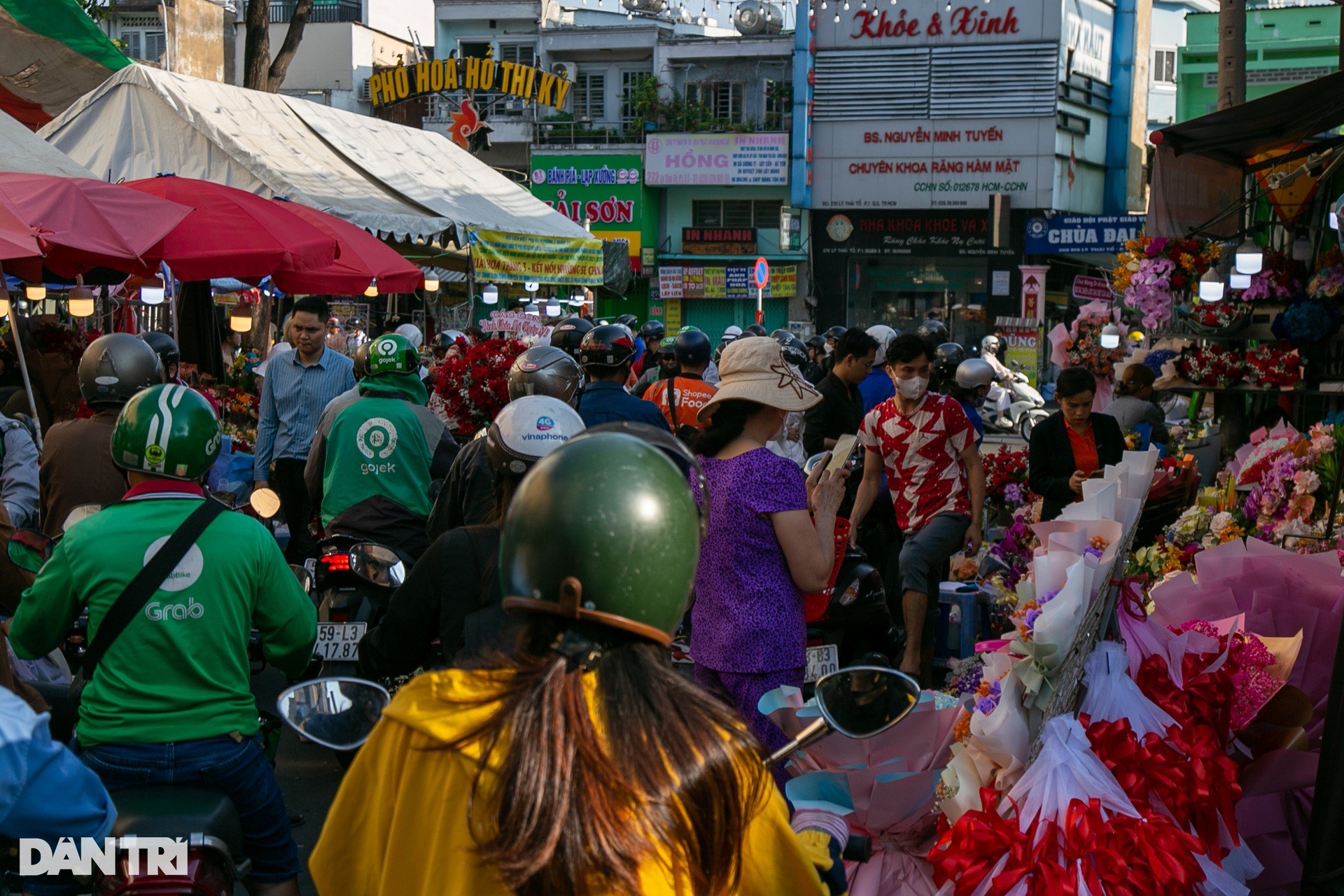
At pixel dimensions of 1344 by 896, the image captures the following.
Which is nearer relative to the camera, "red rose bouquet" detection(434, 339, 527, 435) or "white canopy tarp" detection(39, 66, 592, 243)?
"red rose bouquet" detection(434, 339, 527, 435)

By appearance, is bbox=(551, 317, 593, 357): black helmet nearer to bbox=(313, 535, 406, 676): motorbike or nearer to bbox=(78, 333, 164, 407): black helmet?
bbox=(313, 535, 406, 676): motorbike

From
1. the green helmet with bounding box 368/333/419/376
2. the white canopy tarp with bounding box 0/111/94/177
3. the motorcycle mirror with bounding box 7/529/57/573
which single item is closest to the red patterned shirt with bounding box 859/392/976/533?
the green helmet with bounding box 368/333/419/376

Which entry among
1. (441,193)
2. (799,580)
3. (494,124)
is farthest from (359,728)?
(494,124)

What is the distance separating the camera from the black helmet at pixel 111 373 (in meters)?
5.58

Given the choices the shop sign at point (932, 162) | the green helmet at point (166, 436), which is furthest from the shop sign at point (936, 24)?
the green helmet at point (166, 436)

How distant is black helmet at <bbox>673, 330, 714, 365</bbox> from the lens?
8.83 metres

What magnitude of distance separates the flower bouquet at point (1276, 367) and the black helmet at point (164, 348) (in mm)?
6604

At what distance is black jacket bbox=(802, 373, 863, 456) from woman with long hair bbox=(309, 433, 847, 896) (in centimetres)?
672

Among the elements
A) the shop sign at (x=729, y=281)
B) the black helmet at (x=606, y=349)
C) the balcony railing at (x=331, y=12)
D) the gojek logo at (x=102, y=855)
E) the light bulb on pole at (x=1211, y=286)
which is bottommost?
the gojek logo at (x=102, y=855)

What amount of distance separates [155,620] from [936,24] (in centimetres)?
3480

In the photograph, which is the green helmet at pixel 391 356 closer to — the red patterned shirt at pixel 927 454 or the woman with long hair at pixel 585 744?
the red patterned shirt at pixel 927 454

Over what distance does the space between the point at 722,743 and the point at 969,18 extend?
35.9 m

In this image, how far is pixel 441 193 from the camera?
580 inches

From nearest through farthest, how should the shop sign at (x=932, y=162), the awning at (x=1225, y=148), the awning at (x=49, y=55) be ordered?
the awning at (x=1225, y=148), the awning at (x=49, y=55), the shop sign at (x=932, y=162)
